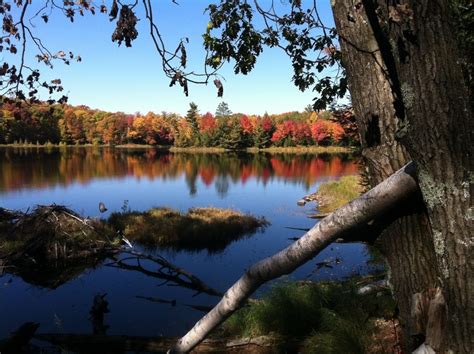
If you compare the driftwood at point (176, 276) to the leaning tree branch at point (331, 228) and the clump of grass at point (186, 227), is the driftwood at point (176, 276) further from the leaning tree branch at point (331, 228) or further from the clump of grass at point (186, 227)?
the leaning tree branch at point (331, 228)

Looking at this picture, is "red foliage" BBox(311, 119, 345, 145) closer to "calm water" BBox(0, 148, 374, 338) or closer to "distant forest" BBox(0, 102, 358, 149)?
"distant forest" BBox(0, 102, 358, 149)

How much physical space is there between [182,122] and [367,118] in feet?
389

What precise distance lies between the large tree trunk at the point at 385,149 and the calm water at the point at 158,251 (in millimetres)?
8924

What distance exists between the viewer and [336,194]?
3381 centimetres

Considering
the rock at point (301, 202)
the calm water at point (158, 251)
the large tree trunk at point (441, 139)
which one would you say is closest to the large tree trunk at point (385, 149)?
the large tree trunk at point (441, 139)

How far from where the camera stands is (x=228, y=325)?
313 inches

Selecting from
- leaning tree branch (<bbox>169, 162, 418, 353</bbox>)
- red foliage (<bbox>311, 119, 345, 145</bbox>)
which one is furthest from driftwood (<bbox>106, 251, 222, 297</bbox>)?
red foliage (<bbox>311, 119, 345, 145</bbox>)

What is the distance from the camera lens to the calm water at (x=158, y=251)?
39.0 feet

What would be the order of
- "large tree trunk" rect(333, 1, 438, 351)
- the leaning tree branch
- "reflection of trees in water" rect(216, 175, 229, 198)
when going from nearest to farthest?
the leaning tree branch, "large tree trunk" rect(333, 1, 438, 351), "reflection of trees in water" rect(216, 175, 229, 198)

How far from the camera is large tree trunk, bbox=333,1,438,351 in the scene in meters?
2.57

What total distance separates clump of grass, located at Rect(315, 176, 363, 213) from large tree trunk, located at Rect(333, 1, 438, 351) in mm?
26384

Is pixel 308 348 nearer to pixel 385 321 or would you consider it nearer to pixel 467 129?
pixel 385 321

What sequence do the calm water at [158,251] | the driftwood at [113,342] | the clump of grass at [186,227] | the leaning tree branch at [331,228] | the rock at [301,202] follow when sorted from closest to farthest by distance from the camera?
the leaning tree branch at [331,228], the driftwood at [113,342], the calm water at [158,251], the clump of grass at [186,227], the rock at [301,202]

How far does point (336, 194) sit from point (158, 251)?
61.8 ft
